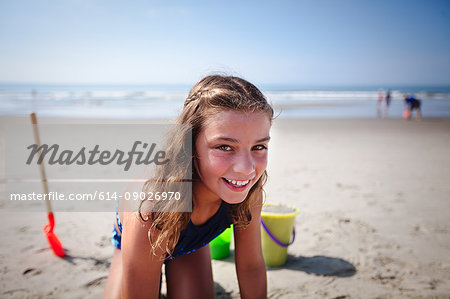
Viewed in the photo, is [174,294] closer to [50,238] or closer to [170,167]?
[170,167]

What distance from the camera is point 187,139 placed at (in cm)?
182

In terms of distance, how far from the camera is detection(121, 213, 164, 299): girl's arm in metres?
1.76

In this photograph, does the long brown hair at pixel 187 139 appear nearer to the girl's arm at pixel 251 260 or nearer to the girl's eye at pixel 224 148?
the girl's eye at pixel 224 148

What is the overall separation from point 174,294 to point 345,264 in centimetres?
193

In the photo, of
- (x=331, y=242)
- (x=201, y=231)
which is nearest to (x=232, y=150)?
(x=201, y=231)

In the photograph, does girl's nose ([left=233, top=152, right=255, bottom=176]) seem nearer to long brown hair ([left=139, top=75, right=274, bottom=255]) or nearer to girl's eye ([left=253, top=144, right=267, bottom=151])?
girl's eye ([left=253, top=144, right=267, bottom=151])

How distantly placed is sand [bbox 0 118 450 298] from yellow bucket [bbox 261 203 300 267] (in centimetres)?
13

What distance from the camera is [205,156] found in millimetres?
1777

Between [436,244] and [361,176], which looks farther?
[361,176]

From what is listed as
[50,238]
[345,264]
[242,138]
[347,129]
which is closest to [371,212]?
[345,264]

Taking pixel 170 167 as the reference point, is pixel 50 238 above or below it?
below

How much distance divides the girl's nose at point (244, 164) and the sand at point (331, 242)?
1.66 meters

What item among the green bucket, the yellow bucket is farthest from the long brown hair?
the green bucket

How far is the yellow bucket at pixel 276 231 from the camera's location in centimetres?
303
